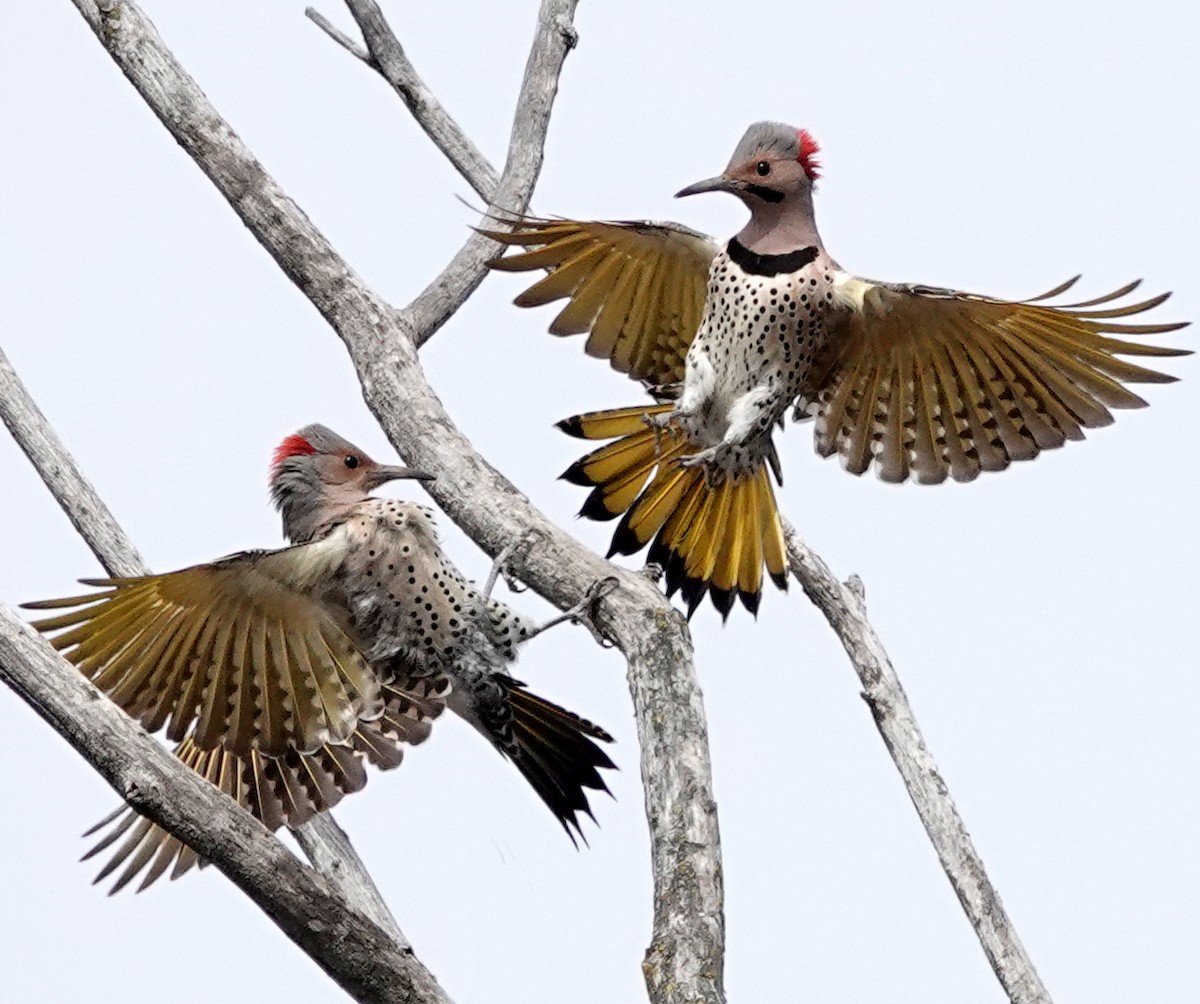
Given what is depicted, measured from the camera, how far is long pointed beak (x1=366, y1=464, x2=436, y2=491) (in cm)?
410

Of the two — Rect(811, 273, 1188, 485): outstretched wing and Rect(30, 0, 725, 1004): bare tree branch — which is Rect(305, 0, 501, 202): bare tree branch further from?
Rect(811, 273, 1188, 485): outstretched wing

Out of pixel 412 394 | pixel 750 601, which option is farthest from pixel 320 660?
pixel 750 601

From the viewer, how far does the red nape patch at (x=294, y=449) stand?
14.2 ft

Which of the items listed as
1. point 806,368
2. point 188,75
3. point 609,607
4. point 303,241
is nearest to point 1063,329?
point 806,368

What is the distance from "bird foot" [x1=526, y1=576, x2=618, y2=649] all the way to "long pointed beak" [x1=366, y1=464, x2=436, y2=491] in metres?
0.48

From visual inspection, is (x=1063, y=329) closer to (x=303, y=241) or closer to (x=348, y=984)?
(x=303, y=241)

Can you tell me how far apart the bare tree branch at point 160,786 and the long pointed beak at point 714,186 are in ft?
6.80

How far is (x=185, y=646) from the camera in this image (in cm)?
391

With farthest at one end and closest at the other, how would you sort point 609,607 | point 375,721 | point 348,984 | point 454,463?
point 375,721
point 454,463
point 609,607
point 348,984

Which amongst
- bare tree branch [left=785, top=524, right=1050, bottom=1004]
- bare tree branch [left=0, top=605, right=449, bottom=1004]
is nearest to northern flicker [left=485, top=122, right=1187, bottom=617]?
bare tree branch [left=785, top=524, right=1050, bottom=1004]

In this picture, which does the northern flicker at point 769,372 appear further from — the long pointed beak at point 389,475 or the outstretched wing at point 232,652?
the outstretched wing at point 232,652

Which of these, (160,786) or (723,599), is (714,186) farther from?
(160,786)

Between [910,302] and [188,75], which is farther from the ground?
[910,302]

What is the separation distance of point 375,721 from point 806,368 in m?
1.39
